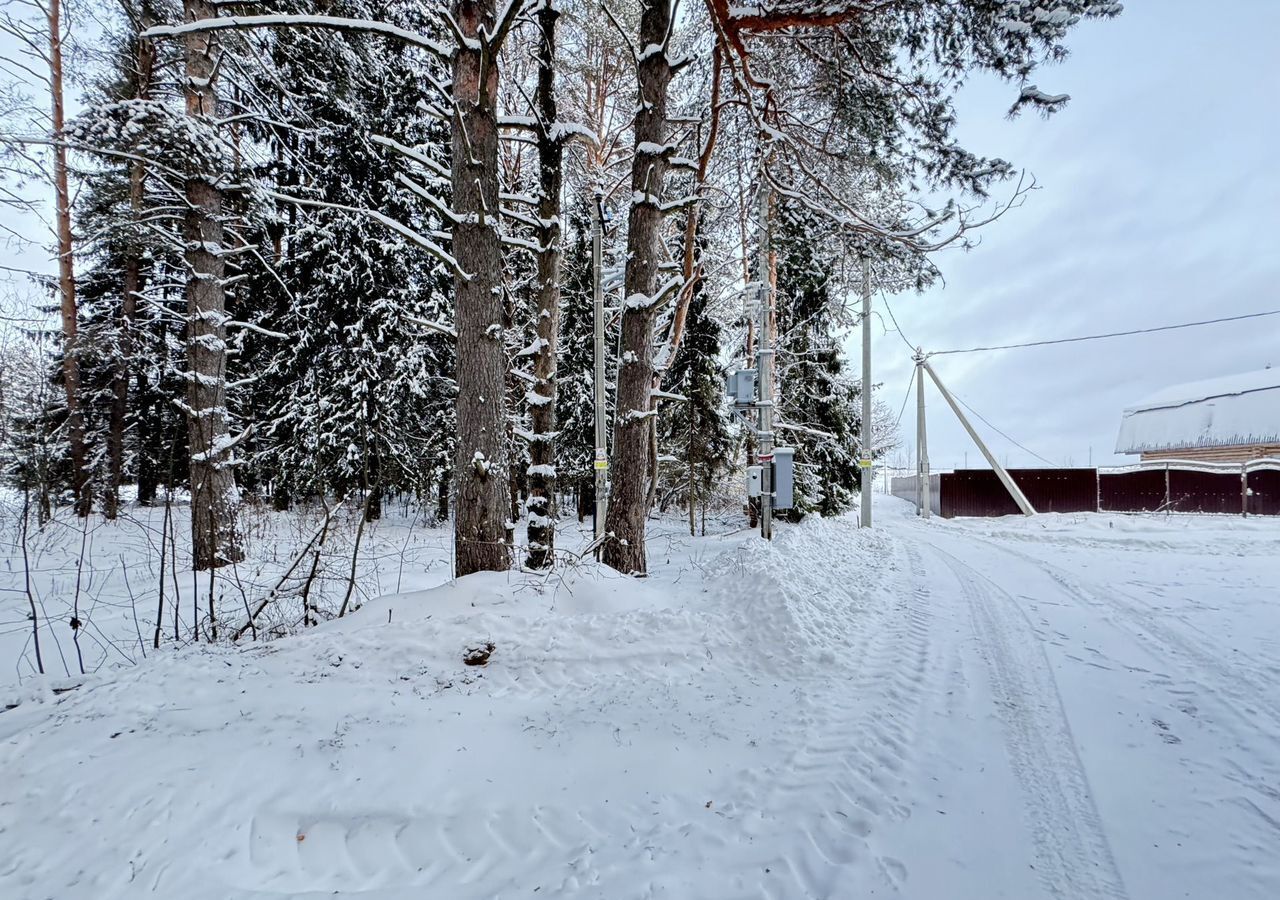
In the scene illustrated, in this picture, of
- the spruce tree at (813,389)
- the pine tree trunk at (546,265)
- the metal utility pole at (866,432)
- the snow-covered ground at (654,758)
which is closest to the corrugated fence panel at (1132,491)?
the spruce tree at (813,389)

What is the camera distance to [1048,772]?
2.62 meters

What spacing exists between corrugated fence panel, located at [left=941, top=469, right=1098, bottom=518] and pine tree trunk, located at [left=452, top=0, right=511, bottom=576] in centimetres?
1963

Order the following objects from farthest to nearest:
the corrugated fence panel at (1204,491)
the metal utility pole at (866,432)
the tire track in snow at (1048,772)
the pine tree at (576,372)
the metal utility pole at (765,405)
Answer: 1. the corrugated fence panel at (1204,491)
2. the pine tree at (576,372)
3. the metal utility pole at (866,432)
4. the metal utility pole at (765,405)
5. the tire track in snow at (1048,772)

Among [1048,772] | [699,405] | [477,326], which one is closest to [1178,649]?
[1048,772]

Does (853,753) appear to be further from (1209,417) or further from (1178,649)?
(1209,417)

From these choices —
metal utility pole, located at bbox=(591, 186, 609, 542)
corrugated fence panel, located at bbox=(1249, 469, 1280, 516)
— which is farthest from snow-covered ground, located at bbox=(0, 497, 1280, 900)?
corrugated fence panel, located at bbox=(1249, 469, 1280, 516)

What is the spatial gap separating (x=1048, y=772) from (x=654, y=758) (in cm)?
201

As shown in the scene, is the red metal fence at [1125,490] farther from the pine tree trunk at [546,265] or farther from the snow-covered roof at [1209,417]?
the pine tree trunk at [546,265]

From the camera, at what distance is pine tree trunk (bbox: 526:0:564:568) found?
6672mm

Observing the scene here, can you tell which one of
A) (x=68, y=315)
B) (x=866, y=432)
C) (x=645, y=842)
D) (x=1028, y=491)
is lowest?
(x=645, y=842)

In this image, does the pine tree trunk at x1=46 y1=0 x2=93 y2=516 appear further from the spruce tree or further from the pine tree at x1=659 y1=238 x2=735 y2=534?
the spruce tree

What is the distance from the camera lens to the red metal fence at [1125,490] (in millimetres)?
15828

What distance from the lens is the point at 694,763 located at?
276 cm

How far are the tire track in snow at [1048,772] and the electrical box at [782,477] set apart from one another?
3895 mm
